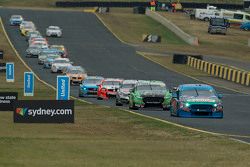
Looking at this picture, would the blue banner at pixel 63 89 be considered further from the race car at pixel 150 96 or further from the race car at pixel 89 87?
the race car at pixel 89 87

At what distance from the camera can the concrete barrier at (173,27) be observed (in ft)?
332

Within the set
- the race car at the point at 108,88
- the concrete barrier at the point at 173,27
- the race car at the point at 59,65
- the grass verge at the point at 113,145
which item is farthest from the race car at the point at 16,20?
the grass verge at the point at 113,145

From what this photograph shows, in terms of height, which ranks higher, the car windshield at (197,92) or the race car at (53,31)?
the car windshield at (197,92)

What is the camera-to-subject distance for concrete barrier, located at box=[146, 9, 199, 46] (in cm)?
10122

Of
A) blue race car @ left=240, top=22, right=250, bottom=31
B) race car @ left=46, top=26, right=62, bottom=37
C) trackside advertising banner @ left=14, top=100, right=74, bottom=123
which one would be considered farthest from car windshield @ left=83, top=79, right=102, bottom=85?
blue race car @ left=240, top=22, right=250, bottom=31

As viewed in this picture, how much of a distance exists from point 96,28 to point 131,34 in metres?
6.47

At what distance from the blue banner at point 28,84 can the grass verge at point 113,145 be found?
13572 millimetres

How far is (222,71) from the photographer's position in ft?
231

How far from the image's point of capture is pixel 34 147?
24453 millimetres

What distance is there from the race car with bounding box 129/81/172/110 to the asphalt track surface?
370 millimetres

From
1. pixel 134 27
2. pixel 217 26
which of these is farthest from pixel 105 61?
pixel 134 27

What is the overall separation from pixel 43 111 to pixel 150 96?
9462 millimetres

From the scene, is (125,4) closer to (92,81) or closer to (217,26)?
(217,26)

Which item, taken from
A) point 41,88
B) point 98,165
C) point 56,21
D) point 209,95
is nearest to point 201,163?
point 98,165
